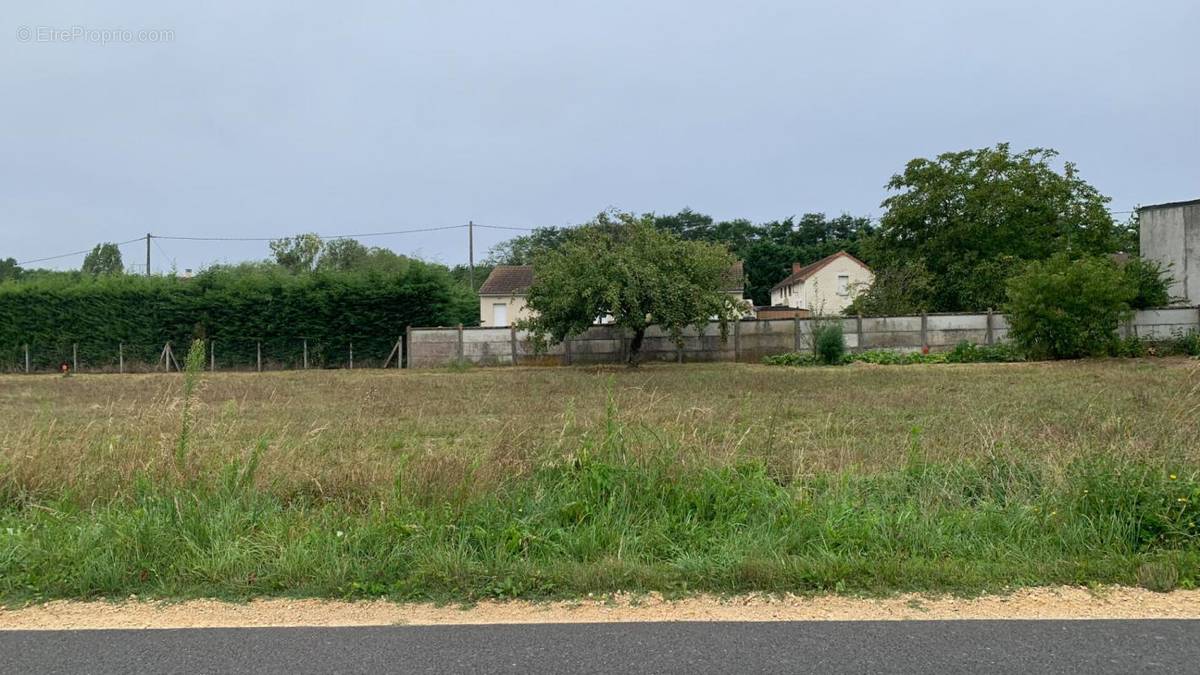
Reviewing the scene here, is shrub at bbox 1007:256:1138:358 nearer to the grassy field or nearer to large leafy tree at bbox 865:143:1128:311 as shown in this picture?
large leafy tree at bbox 865:143:1128:311

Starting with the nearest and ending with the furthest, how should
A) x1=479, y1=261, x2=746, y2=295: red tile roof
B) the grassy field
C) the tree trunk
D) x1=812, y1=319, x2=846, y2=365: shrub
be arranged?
the grassy field < x1=812, y1=319, x2=846, y2=365: shrub < the tree trunk < x1=479, y1=261, x2=746, y2=295: red tile roof

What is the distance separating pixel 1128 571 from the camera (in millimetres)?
4645

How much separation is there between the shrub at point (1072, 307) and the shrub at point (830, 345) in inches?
207

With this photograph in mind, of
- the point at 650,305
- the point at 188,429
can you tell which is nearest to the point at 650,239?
the point at 650,305

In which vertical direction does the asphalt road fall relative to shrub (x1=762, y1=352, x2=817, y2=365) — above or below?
below

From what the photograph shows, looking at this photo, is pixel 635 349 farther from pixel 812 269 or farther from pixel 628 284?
pixel 812 269

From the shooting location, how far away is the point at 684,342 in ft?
89.0

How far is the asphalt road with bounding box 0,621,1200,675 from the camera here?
3.56 m

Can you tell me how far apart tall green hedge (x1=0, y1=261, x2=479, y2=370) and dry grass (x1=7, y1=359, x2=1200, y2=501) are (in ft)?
31.4

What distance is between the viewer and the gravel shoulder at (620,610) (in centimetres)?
415

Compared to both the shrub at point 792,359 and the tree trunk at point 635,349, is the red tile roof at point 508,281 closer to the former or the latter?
the shrub at point 792,359

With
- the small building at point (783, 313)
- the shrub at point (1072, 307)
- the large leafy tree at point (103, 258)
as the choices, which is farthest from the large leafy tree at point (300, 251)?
the shrub at point (1072, 307)

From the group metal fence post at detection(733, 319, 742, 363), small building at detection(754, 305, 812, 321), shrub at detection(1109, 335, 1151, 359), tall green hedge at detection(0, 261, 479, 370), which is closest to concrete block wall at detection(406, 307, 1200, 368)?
metal fence post at detection(733, 319, 742, 363)

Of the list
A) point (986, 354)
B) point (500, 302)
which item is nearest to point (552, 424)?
point (986, 354)
